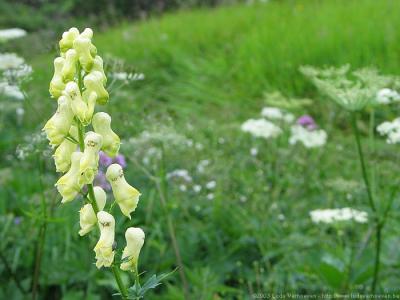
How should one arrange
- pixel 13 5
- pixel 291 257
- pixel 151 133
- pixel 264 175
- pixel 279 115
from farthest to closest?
pixel 13 5, pixel 264 175, pixel 279 115, pixel 291 257, pixel 151 133

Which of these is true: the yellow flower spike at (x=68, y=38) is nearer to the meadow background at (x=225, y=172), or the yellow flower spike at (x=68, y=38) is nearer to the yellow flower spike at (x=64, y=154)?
the yellow flower spike at (x=64, y=154)

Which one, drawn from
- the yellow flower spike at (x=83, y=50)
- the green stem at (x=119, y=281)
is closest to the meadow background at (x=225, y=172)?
the green stem at (x=119, y=281)

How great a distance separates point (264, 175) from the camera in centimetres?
480

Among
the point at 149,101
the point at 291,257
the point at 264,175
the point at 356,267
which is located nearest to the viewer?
the point at 356,267

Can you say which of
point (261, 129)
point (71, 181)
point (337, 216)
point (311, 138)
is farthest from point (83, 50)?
point (311, 138)

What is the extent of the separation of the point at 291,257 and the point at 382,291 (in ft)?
2.08

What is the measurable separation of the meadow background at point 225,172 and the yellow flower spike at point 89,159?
47 centimetres

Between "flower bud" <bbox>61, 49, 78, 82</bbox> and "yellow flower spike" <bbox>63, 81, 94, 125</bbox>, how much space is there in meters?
0.03

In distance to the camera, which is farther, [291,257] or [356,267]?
[291,257]

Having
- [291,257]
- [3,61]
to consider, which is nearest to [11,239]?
[3,61]

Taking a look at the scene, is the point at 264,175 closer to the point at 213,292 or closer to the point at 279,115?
the point at 279,115

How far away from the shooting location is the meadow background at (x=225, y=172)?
3086 mm

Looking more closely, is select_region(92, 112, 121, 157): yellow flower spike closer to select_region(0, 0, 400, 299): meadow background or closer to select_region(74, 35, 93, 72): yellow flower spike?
select_region(74, 35, 93, 72): yellow flower spike

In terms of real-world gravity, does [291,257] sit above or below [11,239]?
below
